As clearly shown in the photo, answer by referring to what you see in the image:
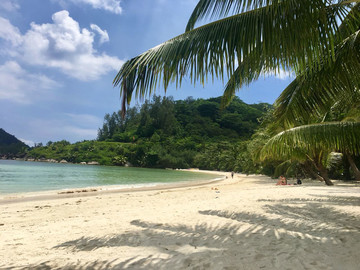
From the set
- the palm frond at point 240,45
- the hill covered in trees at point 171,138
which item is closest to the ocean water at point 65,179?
the palm frond at point 240,45

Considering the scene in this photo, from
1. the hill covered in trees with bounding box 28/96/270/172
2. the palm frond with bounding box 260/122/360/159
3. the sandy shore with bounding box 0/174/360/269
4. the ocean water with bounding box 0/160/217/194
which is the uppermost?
the hill covered in trees with bounding box 28/96/270/172

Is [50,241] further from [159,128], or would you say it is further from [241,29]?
[159,128]

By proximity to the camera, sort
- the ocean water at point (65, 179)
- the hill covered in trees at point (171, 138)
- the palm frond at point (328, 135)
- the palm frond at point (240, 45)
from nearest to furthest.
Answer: the palm frond at point (240, 45)
the palm frond at point (328, 135)
the ocean water at point (65, 179)
the hill covered in trees at point (171, 138)

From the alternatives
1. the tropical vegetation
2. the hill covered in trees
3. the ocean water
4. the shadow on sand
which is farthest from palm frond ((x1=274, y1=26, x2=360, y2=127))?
the hill covered in trees

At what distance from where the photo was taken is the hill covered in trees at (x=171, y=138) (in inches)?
2635

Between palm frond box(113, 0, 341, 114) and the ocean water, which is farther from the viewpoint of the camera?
the ocean water

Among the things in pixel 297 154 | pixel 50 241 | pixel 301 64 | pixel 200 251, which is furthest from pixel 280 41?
pixel 297 154

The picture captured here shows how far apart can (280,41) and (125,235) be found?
333cm

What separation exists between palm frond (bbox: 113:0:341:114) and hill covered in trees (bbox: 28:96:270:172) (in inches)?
Answer: 2150

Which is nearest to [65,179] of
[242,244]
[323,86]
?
[242,244]

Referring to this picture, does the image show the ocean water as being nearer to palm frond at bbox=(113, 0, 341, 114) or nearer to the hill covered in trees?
palm frond at bbox=(113, 0, 341, 114)

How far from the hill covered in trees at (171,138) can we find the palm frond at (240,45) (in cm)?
5460

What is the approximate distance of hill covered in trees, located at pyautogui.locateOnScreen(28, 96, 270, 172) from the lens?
66.9 meters

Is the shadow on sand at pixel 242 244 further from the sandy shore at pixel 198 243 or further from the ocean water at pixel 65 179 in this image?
the ocean water at pixel 65 179
